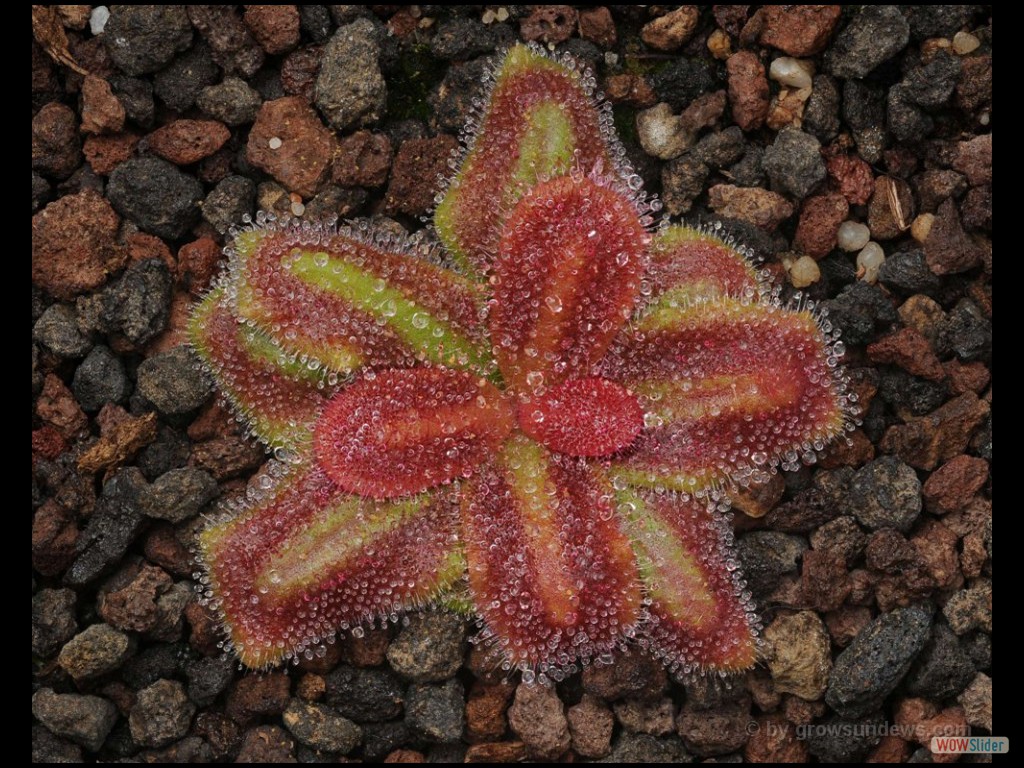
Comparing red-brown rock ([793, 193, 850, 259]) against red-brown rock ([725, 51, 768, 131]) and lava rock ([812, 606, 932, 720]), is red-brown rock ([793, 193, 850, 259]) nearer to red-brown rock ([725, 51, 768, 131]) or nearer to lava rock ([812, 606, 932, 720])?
red-brown rock ([725, 51, 768, 131])

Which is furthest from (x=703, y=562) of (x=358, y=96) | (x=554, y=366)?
(x=358, y=96)

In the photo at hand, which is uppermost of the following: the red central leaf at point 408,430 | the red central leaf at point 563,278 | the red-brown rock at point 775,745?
the red central leaf at point 563,278

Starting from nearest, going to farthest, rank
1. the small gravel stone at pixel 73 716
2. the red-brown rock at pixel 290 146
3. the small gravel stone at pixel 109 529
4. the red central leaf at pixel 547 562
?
the red central leaf at pixel 547 562
the small gravel stone at pixel 73 716
the small gravel stone at pixel 109 529
the red-brown rock at pixel 290 146

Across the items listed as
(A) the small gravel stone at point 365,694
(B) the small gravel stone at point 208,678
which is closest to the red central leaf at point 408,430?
(A) the small gravel stone at point 365,694

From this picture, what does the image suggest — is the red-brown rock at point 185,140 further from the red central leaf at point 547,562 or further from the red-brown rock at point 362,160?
the red central leaf at point 547,562

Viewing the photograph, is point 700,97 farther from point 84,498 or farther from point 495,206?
point 84,498

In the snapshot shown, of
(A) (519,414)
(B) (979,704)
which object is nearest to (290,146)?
(A) (519,414)

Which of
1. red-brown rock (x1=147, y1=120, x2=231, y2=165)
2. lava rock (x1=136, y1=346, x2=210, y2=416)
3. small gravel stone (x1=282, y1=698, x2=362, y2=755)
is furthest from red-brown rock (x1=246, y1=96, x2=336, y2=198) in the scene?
small gravel stone (x1=282, y1=698, x2=362, y2=755)
